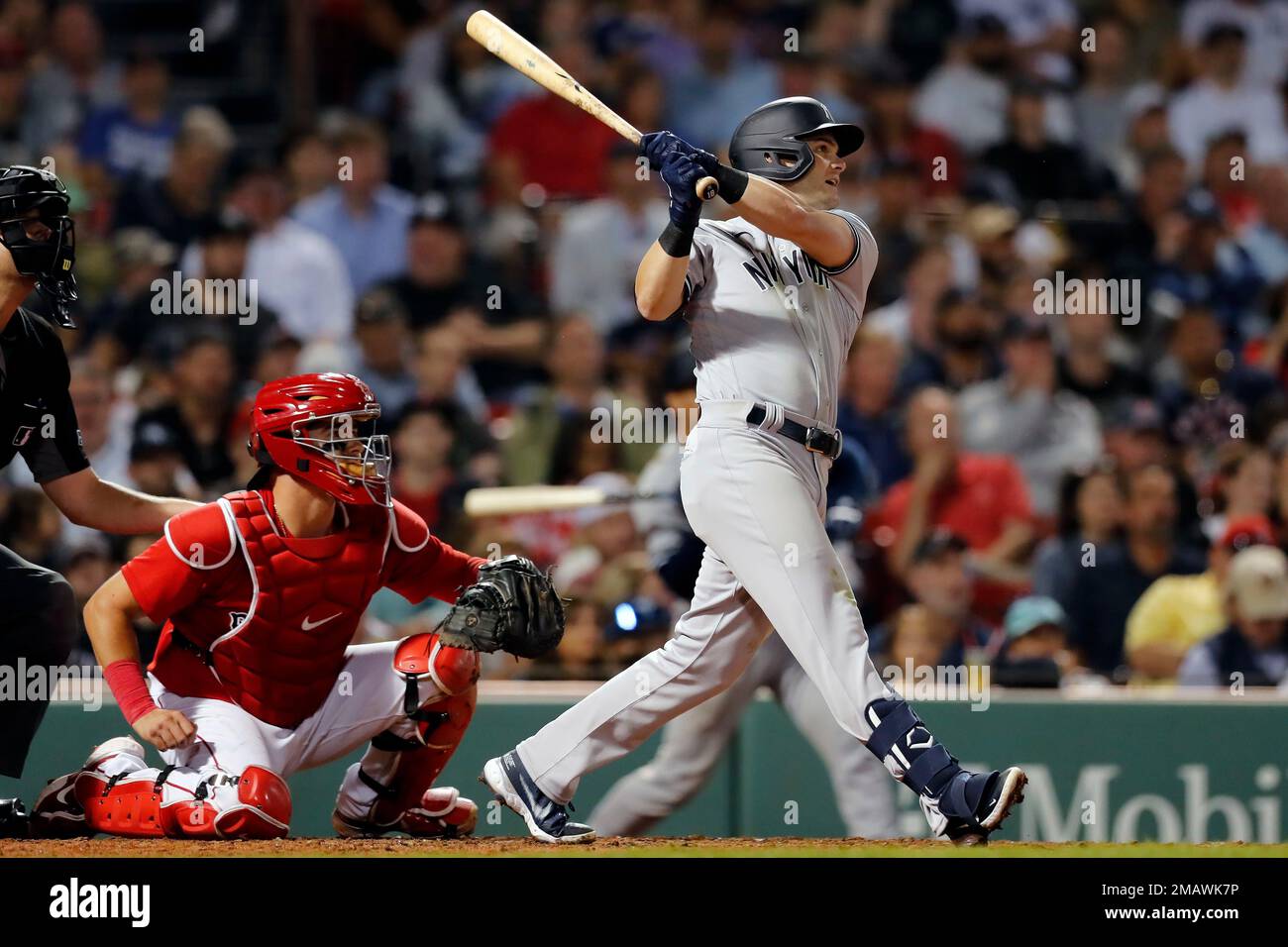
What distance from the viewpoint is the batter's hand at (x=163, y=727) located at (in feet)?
14.3

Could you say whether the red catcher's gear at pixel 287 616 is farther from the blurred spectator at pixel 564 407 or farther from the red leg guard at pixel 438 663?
the blurred spectator at pixel 564 407

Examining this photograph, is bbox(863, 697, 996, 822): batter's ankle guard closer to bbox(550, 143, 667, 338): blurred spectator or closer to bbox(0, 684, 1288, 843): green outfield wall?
bbox(0, 684, 1288, 843): green outfield wall

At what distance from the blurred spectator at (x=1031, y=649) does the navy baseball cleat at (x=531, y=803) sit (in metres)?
2.39

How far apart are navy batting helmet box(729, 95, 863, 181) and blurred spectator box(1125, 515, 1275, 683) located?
3241 mm

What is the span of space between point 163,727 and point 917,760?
169 centimetres

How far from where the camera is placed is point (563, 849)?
4.23 meters

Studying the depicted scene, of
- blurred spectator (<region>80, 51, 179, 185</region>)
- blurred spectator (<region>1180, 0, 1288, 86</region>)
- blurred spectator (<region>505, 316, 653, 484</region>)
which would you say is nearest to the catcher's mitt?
blurred spectator (<region>505, 316, 653, 484</region>)

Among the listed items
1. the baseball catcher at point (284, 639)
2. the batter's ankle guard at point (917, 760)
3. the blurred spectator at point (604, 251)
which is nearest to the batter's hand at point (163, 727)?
the baseball catcher at point (284, 639)

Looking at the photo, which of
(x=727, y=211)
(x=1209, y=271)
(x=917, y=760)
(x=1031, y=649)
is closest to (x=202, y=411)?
(x=727, y=211)

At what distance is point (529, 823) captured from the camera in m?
4.50

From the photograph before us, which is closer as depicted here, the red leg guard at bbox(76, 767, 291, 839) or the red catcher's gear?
the red leg guard at bbox(76, 767, 291, 839)

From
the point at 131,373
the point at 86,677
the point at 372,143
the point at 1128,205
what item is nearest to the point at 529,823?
the point at 86,677

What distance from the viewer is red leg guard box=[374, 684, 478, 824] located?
478 centimetres

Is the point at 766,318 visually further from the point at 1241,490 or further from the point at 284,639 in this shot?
the point at 1241,490
